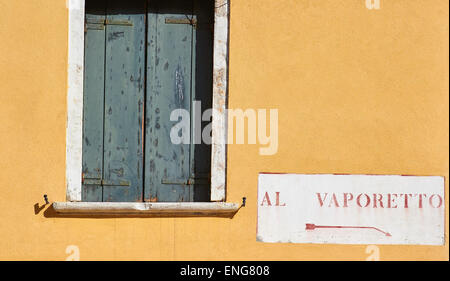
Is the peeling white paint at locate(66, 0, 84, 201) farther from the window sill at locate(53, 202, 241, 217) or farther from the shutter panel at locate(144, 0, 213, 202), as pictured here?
the shutter panel at locate(144, 0, 213, 202)

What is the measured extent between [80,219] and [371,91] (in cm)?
245

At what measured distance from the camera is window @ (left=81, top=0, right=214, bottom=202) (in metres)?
6.37

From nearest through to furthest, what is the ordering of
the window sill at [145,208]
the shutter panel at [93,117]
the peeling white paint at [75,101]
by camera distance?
the window sill at [145,208] < the peeling white paint at [75,101] < the shutter panel at [93,117]

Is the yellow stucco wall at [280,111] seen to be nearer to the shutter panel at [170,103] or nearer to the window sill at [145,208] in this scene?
the window sill at [145,208]

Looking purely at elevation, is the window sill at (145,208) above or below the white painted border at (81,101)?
below

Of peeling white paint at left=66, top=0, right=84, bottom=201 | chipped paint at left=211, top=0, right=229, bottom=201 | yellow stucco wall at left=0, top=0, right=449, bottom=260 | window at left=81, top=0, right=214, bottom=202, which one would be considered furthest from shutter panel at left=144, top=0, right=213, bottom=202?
peeling white paint at left=66, top=0, right=84, bottom=201

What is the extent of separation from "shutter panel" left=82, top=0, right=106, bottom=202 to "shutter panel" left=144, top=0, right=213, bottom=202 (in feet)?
1.22

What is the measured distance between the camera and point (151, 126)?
20.9ft

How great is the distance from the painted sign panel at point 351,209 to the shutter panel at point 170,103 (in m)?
0.60

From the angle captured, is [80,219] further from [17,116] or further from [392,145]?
[392,145]

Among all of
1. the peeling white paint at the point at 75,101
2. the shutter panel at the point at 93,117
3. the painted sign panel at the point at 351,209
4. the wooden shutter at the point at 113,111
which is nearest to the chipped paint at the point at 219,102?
the painted sign panel at the point at 351,209

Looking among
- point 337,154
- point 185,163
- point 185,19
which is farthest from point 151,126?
point 337,154

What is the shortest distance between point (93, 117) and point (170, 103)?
617 mm

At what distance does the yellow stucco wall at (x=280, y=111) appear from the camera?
20.0 feet
